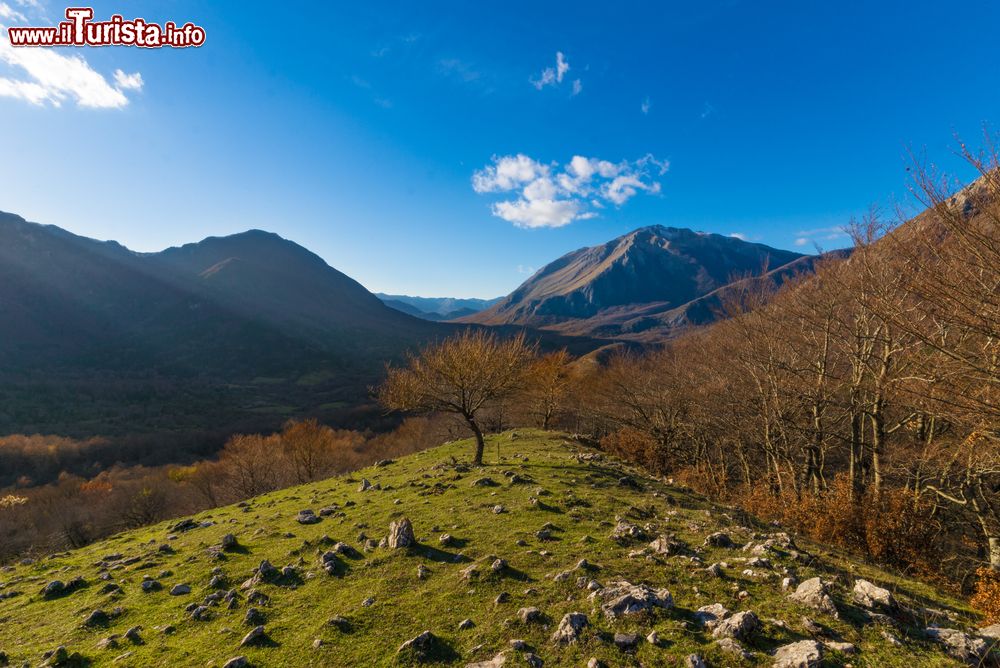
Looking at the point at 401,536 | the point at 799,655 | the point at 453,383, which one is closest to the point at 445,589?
the point at 401,536

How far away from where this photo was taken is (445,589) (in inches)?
365

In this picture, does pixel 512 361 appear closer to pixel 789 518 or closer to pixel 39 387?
pixel 789 518

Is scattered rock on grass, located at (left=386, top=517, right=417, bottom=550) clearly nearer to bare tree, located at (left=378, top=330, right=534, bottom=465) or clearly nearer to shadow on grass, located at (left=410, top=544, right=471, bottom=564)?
shadow on grass, located at (left=410, top=544, right=471, bottom=564)

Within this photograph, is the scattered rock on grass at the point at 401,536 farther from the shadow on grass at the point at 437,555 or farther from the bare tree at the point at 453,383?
the bare tree at the point at 453,383

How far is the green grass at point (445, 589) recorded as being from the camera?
6.98 m

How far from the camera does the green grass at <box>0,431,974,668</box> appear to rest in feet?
22.9

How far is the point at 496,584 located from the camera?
30.3 feet

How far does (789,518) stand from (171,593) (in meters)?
23.0

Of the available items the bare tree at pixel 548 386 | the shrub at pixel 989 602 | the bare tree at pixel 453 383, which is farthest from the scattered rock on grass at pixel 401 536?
the bare tree at pixel 548 386

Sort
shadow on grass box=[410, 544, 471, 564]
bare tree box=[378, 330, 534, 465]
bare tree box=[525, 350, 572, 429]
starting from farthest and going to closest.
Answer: bare tree box=[525, 350, 572, 429] < bare tree box=[378, 330, 534, 465] < shadow on grass box=[410, 544, 471, 564]

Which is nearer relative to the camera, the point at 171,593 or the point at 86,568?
the point at 171,593

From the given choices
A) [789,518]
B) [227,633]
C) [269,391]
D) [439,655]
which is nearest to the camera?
[439,655]

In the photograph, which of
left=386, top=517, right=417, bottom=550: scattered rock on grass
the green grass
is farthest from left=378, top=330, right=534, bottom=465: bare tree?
left=386, top=517, right=417, bottom=550: scattered rock on grass

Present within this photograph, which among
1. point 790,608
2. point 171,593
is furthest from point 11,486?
point 790,608
